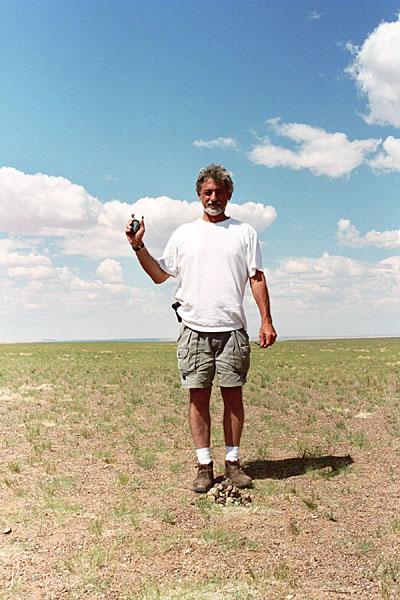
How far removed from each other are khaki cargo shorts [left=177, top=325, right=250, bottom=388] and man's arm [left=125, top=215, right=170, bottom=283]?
0.60 m

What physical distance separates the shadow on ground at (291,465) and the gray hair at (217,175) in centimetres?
300

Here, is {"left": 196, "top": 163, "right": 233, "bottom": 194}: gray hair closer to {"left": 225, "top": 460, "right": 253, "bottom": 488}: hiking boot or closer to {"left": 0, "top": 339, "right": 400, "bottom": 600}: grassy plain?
{"left": 225, "top": 460, "right": 253, "bottom": 488}: hiking boot

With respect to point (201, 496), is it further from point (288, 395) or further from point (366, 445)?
point (288, 395)

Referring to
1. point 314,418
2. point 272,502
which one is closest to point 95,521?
point 272,502

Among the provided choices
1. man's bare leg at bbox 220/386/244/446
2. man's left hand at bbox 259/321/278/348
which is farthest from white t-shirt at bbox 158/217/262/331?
man's bare leg at bbox 220/386/244/446

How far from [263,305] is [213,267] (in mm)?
613

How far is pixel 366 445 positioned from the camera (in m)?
8.27

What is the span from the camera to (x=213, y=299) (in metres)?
5.60

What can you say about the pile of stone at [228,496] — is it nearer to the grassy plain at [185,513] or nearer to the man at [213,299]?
the grassy plain at [185,513]

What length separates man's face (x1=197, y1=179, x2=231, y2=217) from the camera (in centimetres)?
556

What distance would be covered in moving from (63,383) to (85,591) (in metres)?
13.6

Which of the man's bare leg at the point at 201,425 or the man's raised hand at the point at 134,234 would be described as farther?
the man's bare leg at the point at 201,425

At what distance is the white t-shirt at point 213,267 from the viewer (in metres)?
5.59

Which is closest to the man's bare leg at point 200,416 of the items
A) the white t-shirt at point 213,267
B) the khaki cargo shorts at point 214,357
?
the khaki cargo shorts at point 214,357
